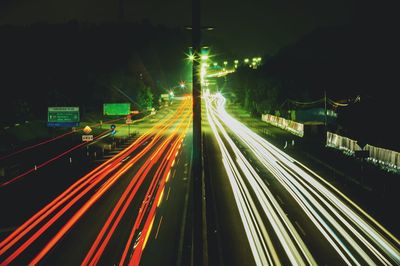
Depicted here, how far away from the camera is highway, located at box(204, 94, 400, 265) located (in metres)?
13.6

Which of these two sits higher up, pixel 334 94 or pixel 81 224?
pixel 334 94

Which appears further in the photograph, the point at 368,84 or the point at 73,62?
the point at 73,62

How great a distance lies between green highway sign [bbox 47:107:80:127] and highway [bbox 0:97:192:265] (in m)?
10.7

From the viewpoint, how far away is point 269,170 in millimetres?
30234

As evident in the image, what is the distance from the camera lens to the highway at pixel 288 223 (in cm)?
1360

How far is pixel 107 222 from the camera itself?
17797mm

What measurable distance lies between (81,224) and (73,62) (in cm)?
8777

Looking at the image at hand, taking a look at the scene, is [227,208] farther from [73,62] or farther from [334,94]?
[73,62]

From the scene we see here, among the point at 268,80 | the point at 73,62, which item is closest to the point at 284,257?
the point at 268,80

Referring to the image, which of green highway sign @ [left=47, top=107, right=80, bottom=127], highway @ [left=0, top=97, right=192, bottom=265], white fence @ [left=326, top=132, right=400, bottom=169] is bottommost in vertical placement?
highway @ [left=0, top=97, right=192, bottom=265]

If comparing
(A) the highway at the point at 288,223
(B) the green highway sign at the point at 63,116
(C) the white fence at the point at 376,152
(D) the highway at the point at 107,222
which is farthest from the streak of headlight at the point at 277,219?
(B) the green highway sign at the point at 63,116

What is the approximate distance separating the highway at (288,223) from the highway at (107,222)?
209cm

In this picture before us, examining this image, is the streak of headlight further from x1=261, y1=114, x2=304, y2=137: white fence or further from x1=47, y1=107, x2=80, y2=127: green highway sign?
x1=261, y1=114, x2=304, y2=137: white fence

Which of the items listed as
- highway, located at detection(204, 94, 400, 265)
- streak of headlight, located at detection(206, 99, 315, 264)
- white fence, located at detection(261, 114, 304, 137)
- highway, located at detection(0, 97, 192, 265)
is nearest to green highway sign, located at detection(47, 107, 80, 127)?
highway, located at detection(0, 97, 192, 265)
